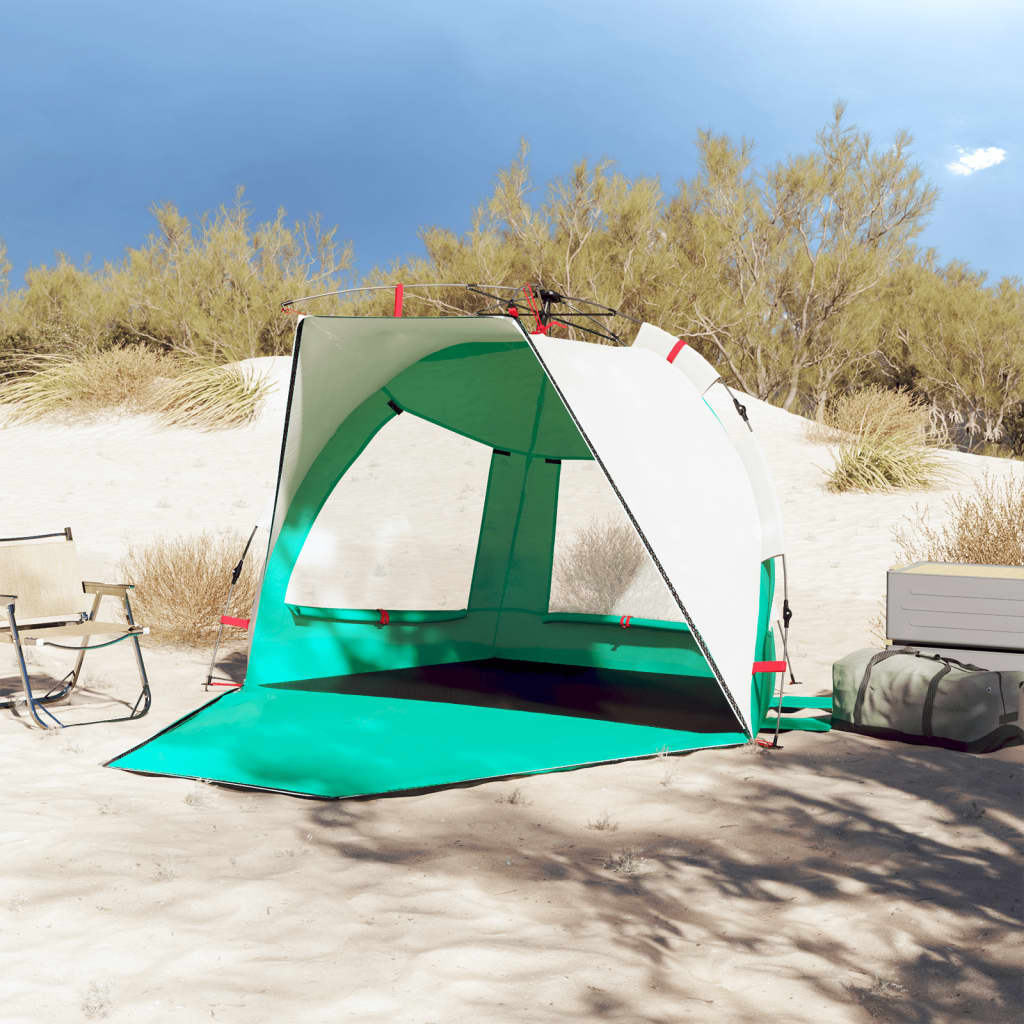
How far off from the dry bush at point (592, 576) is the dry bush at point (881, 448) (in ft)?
20.6

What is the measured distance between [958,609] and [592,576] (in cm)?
210

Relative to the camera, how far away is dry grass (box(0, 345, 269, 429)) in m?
14.1

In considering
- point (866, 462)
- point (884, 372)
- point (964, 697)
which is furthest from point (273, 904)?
point (884, 372)

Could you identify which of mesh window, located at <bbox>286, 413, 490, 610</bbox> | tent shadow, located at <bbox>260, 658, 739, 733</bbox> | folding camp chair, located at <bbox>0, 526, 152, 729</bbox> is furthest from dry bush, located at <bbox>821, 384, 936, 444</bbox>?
folding camp chair, located at <bbox>0, 526, 152, 729</bbox>

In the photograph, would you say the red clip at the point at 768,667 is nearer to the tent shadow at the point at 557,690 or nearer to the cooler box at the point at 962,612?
the tent shadow at the point at 557,690

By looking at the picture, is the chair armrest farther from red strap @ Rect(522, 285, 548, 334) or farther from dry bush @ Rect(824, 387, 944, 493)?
dry bush @ Rect(824, 387, 944, 493)

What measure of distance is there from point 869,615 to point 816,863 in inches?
185

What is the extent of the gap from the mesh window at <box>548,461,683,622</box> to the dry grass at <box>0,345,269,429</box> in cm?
843

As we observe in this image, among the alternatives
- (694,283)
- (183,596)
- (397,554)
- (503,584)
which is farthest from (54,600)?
(694,283)

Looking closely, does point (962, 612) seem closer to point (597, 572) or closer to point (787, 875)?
point (787, 875)

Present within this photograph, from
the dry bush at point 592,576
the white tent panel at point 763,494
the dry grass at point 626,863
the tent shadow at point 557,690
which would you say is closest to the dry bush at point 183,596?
the tent shadow at point 557,690

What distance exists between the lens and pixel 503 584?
20.6 ft

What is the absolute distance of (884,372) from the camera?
2312cm

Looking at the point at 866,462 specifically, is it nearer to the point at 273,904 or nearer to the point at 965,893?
the point at 965,893
